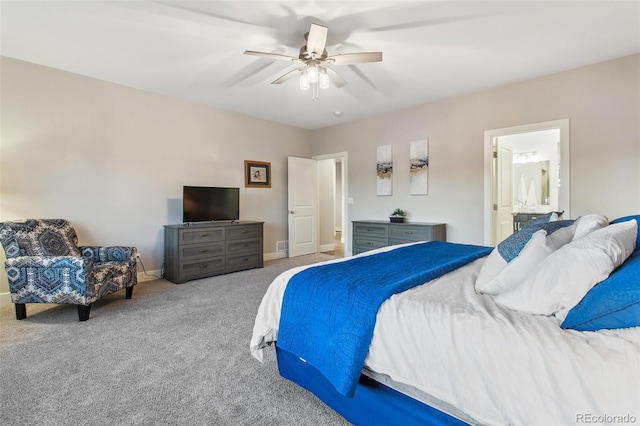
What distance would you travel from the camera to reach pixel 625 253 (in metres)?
1.21

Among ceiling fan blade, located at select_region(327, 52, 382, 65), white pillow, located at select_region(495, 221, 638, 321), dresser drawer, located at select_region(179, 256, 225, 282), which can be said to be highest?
ceiling fan blade, located at select_region(327, 52, 382, 65)

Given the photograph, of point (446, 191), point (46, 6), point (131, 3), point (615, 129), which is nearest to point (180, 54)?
point (131, 3)

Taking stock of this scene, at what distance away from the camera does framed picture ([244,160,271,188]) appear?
18.2 ft

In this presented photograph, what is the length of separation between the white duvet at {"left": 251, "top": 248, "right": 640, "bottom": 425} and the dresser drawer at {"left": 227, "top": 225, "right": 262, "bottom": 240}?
3702 millimetres

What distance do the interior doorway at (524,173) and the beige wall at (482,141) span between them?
0.09m

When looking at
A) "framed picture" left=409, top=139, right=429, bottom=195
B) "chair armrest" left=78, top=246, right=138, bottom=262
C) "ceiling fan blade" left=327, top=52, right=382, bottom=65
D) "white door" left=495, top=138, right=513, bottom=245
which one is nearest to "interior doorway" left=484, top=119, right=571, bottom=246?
"white door" left=495, top=138, right=513, bottom=245

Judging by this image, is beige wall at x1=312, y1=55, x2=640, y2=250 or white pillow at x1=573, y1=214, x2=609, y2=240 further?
beige wall at x1=312, y1=55, x2=640, y2=250

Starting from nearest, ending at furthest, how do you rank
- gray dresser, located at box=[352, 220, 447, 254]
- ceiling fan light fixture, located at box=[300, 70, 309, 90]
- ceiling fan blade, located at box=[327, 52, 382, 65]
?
1. ceiling fan blade, located at box=[327, 52, 382, 65]
2. ceiling fan light fixture, located at box=[300, 70, 309, 90]
3. gray dresser, located at box=[352, 220, 447, 254]

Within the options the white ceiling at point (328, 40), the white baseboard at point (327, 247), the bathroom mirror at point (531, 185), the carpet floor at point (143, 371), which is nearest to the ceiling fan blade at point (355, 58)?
the white ceiling at point (328, 40)

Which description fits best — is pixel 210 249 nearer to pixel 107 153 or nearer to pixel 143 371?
pixel 107 153

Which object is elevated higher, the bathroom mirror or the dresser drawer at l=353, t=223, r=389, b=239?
the bathroom mirror

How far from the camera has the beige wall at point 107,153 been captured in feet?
11.3

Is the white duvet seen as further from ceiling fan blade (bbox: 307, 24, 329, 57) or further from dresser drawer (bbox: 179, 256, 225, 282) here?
dresser drawer (bbox: 179, 256, 225, 282)

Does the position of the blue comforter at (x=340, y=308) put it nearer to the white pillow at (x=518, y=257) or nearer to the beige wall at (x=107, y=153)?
the white pillow at (x=518, y=257)
